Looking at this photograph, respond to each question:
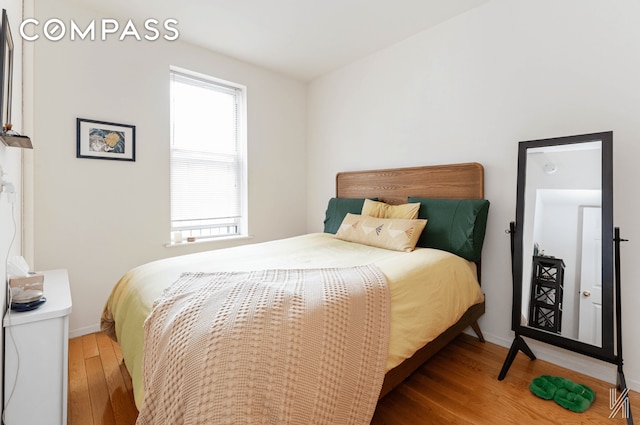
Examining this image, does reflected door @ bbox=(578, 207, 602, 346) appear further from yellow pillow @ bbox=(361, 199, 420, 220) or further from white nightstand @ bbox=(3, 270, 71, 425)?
white nightstand @ bbox=(3, 270, 71, 425)

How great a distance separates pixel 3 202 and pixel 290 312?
1.39 m

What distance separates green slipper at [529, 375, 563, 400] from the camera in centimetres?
169

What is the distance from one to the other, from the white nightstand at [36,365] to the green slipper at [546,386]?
2442mm

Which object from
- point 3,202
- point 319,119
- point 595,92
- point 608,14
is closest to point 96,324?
point 3,202

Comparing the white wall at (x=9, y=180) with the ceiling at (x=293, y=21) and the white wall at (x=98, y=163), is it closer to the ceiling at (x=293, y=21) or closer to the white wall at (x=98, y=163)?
the white wall at (x=98, y=163)

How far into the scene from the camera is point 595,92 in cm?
190

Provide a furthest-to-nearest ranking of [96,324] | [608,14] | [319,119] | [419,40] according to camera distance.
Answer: [319,119], [419,40], [96,324], [608,14]

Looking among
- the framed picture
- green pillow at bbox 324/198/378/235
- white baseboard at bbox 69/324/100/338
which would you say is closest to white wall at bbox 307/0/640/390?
green pillow at bbox 324/198/378/235

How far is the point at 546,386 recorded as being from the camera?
5.74 ft

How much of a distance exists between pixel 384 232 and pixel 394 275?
2.73 feet

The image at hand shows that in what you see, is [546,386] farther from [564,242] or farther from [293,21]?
[293,21]

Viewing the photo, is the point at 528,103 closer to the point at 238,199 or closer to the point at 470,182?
the point at 470,182

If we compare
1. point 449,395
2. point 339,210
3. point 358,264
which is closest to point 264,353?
point 358,264

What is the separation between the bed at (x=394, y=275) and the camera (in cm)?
139
